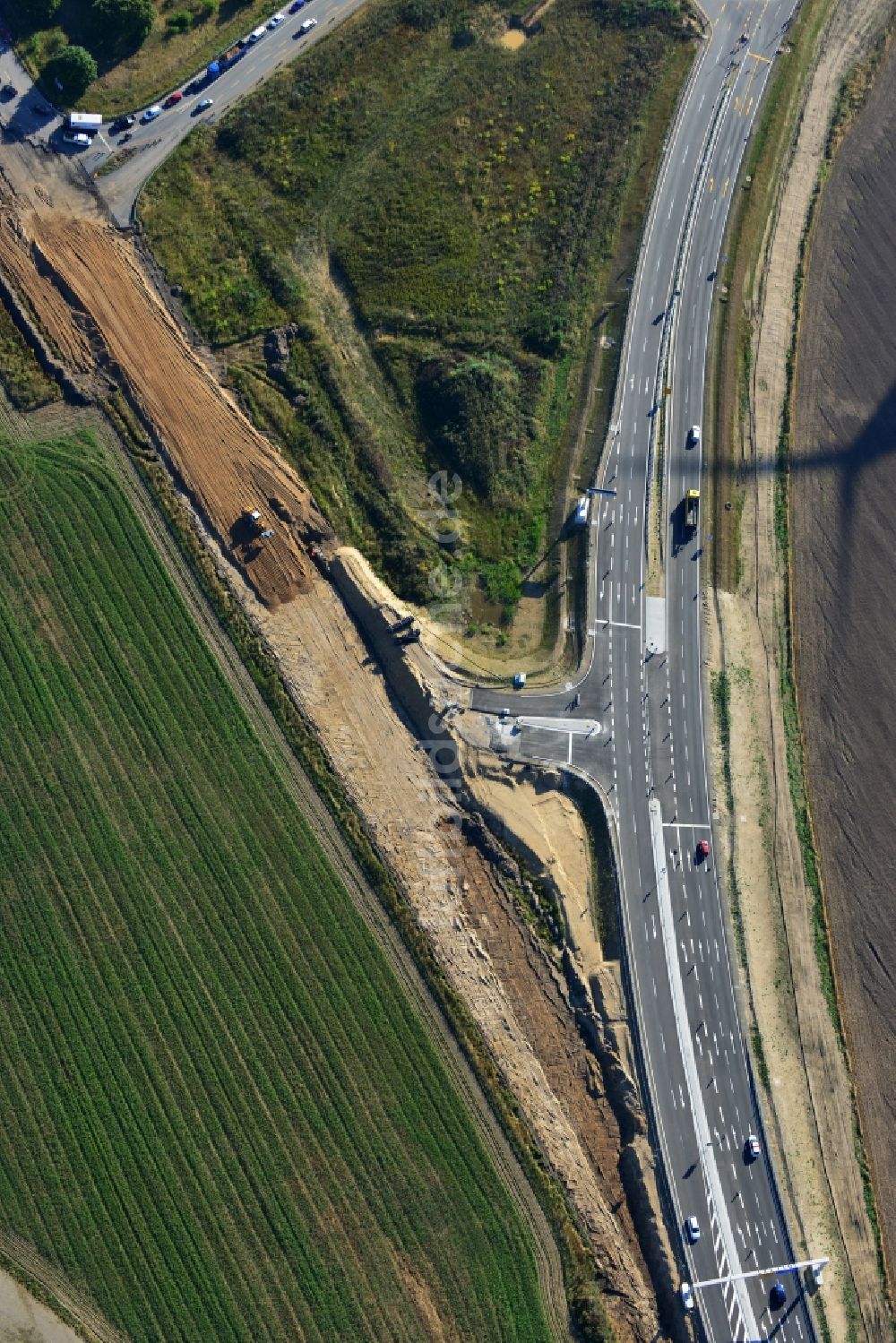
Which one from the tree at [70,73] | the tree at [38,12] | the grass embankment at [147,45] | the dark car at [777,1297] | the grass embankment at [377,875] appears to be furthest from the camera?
the grass embankment at [147,45]

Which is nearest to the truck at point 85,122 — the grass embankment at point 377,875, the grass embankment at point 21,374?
the grass embankment at point 21,374

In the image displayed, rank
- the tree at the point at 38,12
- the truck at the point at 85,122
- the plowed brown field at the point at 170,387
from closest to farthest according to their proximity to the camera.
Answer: the plowed brown field at the point at 170,387 → the truck at the point at 85,122 → the tree at the point at 38,12

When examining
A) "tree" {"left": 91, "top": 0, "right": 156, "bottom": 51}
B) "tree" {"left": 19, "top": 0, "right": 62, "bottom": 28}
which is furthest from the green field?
"tree" {"left": 19, "top": 0, "right": 62, "bottom": 28}

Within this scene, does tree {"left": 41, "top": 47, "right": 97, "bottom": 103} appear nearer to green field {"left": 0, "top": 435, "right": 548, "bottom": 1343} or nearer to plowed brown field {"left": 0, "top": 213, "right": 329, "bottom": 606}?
plowed brown field {"left": 0, "top": 213, "right": 329, "bottom": 606}

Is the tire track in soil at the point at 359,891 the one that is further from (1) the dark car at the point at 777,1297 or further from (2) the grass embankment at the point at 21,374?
(1) the dark car at the point at 777,1297

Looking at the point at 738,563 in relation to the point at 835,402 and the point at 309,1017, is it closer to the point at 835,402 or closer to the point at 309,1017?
the point at 835,402

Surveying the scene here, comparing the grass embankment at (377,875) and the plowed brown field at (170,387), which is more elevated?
the plowed brown field at (170,387)

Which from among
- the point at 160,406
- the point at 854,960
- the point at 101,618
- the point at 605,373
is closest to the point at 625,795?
the point at 854,960
